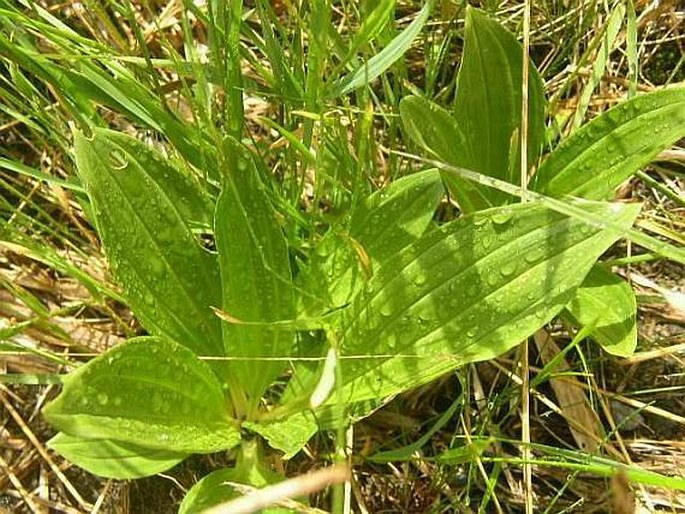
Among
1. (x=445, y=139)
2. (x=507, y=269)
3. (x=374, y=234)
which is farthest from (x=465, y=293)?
(x=445, y=139)

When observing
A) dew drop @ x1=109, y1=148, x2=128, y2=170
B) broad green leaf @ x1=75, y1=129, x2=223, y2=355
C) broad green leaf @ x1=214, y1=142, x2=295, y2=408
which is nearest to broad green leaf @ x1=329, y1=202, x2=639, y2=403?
broad green leaf @ x1=214, y1=142, x2=295, y2=408

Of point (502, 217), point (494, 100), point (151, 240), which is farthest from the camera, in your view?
point (494, 100)

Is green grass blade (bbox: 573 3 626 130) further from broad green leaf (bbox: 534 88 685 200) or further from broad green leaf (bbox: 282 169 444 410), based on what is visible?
broad green leaf (bbox: 282 169 444 410)

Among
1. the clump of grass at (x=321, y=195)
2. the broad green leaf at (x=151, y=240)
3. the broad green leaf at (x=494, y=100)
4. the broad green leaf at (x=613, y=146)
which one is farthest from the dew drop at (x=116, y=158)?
the broad green leaf at (x=613, y=146)

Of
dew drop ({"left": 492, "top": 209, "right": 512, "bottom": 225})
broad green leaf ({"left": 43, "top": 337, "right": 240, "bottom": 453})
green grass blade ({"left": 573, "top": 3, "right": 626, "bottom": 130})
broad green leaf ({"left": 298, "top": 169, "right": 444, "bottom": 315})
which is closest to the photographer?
broad green leaf ({"left": 43, "top": 337, "right": 240, "bottom": 453})

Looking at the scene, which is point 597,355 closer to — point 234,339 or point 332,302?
point 332,302

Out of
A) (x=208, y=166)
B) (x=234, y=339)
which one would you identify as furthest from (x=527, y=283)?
(x=208, y=166)

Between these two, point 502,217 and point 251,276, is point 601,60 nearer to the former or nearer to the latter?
point 502,217
